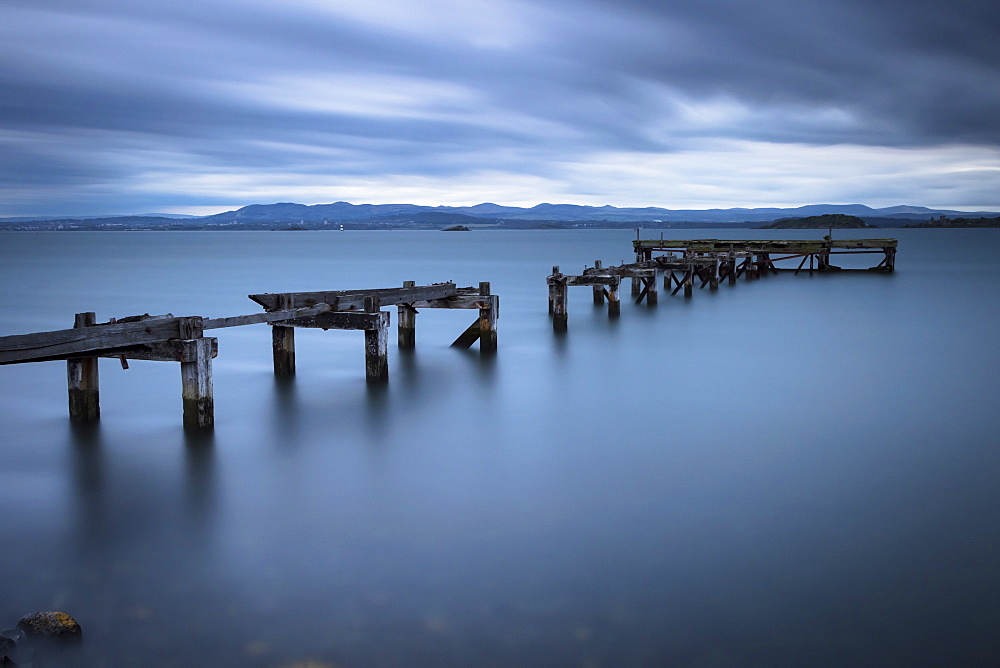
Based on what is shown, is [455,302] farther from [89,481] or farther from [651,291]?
[651,291]

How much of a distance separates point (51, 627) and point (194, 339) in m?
4.21

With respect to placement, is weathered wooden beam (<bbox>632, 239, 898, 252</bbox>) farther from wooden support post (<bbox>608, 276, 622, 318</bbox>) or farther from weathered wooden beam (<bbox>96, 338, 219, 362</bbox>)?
weathered wooden beam (<bbox>96, 338, 219, 362</bbox>)

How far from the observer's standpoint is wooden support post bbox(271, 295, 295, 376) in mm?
13501

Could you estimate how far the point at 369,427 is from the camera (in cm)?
1073

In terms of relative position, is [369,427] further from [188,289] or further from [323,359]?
[188,289]

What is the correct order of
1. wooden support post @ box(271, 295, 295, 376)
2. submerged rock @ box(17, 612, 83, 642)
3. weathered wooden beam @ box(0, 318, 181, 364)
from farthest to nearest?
wooden support post @ box(271, 295, 295, 376) → weathered wooden beam @ box(0, 318, 181, 364) → submerged rock @ box(17, 612, 83, 642)

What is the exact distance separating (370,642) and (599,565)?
74.4 inches

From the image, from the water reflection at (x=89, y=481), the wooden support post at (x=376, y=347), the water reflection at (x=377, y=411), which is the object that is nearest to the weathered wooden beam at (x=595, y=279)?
the wooden support post at (x=376, y=347)

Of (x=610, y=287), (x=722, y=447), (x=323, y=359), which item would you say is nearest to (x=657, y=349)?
(x=610, y=287)

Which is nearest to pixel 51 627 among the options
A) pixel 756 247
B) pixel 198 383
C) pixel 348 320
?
pixel 198 383

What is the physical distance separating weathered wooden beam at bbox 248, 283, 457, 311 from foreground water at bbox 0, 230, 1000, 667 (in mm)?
1248

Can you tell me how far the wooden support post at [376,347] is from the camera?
12.2 meters

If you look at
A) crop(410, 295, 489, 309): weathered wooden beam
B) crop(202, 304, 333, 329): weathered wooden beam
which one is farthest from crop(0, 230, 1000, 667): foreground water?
crop(202, 304, 333, 329): weathered wooden beam

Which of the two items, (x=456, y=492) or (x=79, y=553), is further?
(x=456, y=492)
